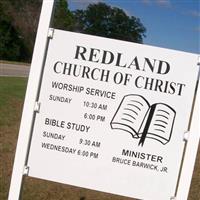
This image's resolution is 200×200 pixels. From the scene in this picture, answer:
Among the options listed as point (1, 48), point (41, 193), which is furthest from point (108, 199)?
point (1, 48)

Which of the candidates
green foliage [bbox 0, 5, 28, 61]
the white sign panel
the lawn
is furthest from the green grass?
green foliage [bbox 0, 5, 28, 61]

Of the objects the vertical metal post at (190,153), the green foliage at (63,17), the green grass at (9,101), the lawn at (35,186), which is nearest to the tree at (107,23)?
the green foliage at (63,17)

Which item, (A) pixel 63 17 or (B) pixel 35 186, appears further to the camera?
(B) pixel 35 186

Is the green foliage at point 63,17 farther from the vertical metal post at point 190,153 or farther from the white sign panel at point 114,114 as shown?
the vertical metal post at point 190,153

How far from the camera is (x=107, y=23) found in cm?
497

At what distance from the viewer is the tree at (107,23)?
15.5ft

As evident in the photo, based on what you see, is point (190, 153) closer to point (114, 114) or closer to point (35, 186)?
point (114, 114)

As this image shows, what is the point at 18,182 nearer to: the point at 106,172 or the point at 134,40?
the point at 106,172

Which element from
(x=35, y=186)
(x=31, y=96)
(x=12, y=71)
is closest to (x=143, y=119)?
(x=31, y=96)

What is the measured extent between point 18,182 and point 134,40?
1487mm

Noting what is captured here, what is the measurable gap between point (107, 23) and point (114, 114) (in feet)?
3.35

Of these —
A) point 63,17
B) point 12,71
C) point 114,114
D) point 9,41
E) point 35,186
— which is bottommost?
point 35,186

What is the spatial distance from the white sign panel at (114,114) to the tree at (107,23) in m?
0.44

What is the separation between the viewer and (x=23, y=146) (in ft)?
14.5
